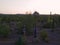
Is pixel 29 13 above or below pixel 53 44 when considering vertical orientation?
above

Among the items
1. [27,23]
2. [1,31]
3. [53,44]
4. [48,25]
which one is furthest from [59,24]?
[53,44]

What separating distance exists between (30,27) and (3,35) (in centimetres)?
550

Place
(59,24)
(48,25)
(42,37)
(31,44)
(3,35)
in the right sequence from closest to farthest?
1. (31,44)
2. (42,37)
3. (3,35)
4. (48,25)
5. (59,24)

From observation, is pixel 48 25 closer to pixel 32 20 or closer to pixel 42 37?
pixel 32 20

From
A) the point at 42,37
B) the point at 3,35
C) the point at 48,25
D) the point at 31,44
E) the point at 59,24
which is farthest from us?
the point at 59,24

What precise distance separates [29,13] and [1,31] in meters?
5.83

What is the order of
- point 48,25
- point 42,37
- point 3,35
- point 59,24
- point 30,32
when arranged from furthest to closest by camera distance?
point 59,24
point 48,25
point 30,32
point 3,35
point 42,37

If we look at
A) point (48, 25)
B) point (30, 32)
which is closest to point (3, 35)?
point (30, 32)

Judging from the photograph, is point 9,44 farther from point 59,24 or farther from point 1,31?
point 59,24

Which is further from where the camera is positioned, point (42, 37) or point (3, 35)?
point (3, 35)

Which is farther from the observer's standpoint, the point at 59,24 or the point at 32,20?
the point at 59,24

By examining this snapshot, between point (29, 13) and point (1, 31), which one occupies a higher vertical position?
point (29, 13)

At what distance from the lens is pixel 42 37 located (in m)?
23.4

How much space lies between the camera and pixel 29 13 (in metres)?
30.8
